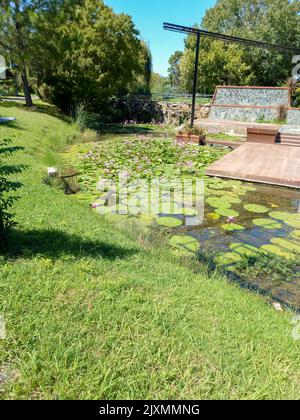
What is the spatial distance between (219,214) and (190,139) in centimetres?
660

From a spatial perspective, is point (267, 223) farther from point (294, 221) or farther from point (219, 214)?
point (219, 214)

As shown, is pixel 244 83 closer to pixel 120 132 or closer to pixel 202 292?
pixel 120 132

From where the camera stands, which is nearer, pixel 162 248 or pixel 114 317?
pixel 114 317

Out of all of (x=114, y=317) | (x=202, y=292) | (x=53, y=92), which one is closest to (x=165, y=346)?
(x=114, y=317)

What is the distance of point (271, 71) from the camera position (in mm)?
27625

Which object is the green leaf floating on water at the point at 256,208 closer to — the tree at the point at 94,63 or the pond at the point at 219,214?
the pond at the point at 219,214

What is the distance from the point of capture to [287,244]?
445 centimetres

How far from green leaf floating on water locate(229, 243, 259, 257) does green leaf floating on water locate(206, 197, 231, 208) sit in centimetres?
147

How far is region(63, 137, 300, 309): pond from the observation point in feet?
12.7

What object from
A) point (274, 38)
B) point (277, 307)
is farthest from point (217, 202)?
point (274, 38)

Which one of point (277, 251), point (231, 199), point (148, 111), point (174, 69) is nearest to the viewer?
point (277, 251)

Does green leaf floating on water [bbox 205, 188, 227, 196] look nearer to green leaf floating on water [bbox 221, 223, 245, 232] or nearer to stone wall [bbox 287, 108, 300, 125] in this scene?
green leaf floating on water [bbox 221, 223, 245, 232]

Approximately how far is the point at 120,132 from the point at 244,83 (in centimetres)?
1617
